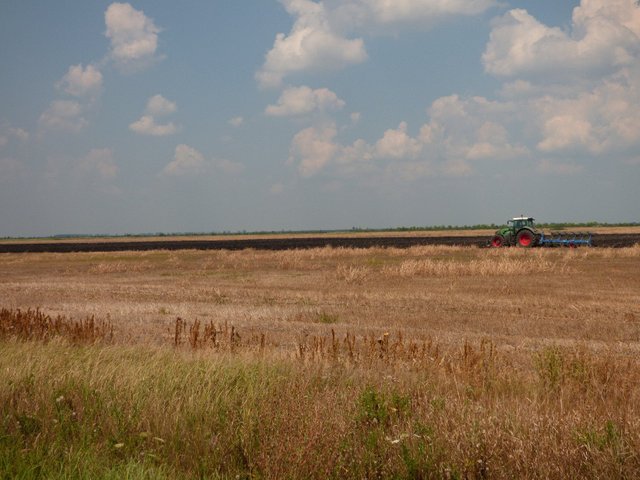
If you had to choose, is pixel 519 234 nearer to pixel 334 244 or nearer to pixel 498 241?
pixel 498 241

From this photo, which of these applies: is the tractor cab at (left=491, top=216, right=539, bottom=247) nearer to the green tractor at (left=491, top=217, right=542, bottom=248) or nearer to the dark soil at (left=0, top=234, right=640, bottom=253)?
the green tractor at (left=491, top=217, right=542, bottom=248)

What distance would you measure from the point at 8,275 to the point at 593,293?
3351cm

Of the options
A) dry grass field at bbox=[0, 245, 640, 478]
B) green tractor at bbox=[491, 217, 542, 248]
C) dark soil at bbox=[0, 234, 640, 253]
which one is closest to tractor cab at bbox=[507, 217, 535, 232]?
green tractor at bbox=[491, 217, 542, 248]

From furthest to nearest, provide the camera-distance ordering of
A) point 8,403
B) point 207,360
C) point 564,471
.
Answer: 1. point 207,360
2. point 8,403
3. point 564,471

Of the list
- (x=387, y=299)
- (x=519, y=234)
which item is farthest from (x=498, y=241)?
(x=387, y=299)

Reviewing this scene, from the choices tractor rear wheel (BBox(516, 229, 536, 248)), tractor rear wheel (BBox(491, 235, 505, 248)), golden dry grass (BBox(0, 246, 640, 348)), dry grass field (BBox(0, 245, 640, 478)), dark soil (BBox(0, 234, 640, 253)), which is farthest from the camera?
dark soil (BBox(0, 234, 640, 253))

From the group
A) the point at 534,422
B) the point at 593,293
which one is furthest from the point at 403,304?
the point at 534,422

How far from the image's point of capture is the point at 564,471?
5.10 metres

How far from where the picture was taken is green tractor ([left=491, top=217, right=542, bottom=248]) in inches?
1813

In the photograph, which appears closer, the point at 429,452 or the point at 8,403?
the point at 429,452

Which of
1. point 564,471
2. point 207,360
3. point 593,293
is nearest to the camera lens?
point 564,471

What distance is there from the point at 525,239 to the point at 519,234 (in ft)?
2.66

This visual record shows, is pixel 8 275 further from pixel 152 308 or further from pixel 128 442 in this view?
pixel 128 442

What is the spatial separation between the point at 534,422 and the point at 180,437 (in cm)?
354
